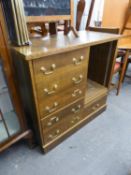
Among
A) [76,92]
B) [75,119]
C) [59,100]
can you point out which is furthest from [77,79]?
[75,119]

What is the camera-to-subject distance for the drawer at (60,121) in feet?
3.66

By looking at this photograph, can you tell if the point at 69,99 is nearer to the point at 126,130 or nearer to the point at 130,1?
the point at 126,130

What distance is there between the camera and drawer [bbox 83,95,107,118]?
1.44 metres

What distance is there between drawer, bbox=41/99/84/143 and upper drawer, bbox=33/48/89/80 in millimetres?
396

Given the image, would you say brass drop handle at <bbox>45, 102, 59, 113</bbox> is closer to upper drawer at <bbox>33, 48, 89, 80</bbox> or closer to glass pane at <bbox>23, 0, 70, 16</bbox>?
upper drawer at <bbox>33, 48, 89, 80</bbox>

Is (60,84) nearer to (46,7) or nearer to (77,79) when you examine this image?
(77,79)

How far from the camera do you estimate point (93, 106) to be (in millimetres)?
1519

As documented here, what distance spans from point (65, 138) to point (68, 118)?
0.25 metres

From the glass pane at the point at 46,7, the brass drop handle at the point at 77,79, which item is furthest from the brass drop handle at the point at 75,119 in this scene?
the glass pane at the point at 46,7

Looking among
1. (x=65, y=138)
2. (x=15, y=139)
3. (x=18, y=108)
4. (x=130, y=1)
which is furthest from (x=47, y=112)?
(x=130, y=1)

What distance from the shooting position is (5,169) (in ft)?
3.75

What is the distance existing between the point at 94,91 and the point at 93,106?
17 cm

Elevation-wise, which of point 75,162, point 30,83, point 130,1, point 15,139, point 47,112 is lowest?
point 75,162

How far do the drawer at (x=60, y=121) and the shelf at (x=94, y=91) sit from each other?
16 cm
